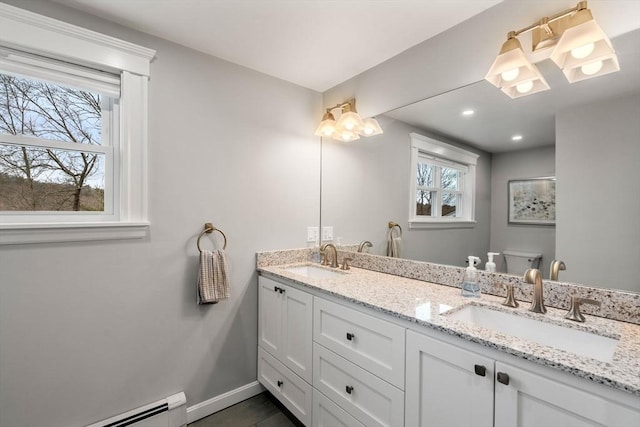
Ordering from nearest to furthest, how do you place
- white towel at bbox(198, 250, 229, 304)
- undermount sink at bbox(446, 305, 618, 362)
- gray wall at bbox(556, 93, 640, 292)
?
undermount sink at bbox(446, 305, 618, 362) < gray wall at bbox(556, 93, 640, 292) < white towel at bbox(198, 250, 229, 304)

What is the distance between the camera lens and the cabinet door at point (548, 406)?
72 cm

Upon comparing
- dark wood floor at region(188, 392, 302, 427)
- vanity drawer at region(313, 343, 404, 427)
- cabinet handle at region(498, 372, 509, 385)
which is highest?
cabinet handle at region(498, 372, 509, 385)

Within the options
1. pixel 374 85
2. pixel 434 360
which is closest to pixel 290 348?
pixel 434 360

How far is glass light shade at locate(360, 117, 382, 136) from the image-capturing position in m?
2.08

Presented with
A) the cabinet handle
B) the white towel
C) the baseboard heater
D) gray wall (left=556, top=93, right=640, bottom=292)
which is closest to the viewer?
the cabinet handle

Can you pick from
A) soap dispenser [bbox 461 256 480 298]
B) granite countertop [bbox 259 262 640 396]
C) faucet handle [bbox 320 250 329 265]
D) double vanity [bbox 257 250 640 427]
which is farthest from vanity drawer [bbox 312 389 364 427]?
faucet handle [bbox 320 250 329 265]

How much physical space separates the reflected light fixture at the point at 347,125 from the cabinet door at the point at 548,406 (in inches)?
64.7

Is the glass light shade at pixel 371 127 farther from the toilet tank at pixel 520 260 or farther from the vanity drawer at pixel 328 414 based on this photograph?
the vanity drawer at pixel 328 414

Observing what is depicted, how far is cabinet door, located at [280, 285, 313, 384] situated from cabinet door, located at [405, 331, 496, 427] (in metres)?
0.63

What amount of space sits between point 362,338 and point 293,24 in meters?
1.65

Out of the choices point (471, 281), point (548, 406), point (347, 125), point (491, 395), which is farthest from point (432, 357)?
point (347, 125)

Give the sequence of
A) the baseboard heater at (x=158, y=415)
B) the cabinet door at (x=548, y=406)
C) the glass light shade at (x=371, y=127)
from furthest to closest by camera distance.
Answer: the glass light shade at (x=371, y=127) → the baseboard heater at (x=158, y=415) → the cabinet door at (x=548, y=406)

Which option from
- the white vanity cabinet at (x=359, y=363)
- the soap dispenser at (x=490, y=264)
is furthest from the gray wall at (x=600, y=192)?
the white vanity cabinet at (x=359, y=363)

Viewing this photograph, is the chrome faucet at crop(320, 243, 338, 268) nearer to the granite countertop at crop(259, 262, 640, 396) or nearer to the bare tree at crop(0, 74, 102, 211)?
the granite countertop at crop(259, 262, 640, 396)
